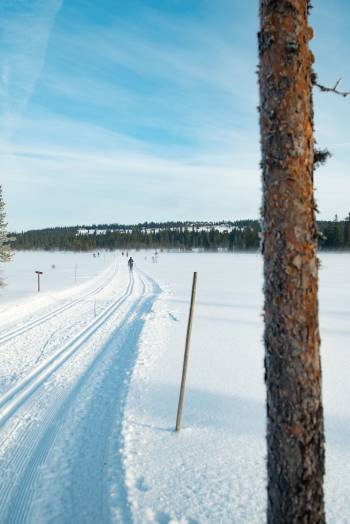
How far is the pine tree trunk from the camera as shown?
2135mm

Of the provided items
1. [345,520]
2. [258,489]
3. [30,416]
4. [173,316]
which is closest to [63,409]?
[30,416]

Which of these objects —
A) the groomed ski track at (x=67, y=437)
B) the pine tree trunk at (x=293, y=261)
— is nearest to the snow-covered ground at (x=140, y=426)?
the groomed ski track at (x=67, y=437)

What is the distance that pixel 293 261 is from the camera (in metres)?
2.15

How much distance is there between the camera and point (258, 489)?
3846 millimetres

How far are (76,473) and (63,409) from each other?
1.73m

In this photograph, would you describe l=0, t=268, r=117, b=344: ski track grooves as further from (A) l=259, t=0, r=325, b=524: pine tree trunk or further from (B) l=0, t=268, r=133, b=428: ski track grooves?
(A) l=259, t=0, r=325, b=524: pine tree trunk

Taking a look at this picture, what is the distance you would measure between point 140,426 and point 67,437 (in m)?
1.02

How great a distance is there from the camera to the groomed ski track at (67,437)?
12.1 ft

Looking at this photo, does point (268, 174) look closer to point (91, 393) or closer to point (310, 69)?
point (310, 69)

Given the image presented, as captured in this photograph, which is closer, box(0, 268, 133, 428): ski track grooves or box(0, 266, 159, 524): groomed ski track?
box(0, 266, 159, 524): groomed ski track

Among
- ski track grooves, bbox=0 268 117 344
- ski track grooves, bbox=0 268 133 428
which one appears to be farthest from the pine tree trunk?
ski track grooves, bbox=0 268 117 344

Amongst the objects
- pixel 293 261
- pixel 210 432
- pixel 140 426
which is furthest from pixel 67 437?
pixel 293 261

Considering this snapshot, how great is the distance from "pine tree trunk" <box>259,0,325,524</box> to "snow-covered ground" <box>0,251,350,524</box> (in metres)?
1.71

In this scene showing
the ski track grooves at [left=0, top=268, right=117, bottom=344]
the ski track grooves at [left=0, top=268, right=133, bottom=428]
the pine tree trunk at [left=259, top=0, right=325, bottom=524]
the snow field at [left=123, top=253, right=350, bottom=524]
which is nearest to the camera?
the pine tree trunk at [left=259, top=0, right=325, bottom=524]
